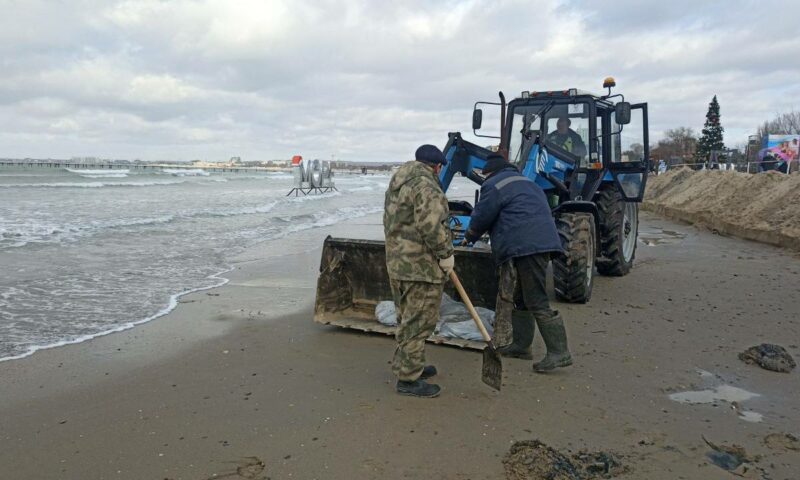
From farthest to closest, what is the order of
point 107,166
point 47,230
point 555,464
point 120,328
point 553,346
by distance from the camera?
point 107,166, point 47,230, point 120,328, point 553,346, point 555,464

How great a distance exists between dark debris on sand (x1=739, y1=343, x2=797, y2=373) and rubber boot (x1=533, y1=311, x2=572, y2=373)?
167 centimetres

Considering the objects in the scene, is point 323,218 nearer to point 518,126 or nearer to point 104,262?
point 104,262

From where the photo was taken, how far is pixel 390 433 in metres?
3.65

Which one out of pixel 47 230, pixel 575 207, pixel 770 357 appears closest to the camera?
pixel 770 357

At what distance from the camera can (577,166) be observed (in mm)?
7828

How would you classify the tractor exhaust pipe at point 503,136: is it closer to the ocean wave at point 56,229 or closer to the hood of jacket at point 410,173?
the hood of jacket at point 410,173

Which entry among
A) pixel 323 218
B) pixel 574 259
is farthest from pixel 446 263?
pixel 323 218

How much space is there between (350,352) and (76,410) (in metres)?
2.19

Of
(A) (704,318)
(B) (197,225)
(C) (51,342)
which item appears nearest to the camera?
(C) (51,342)

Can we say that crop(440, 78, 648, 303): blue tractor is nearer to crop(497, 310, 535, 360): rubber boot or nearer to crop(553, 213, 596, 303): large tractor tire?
crop(553, 213, 596, 303): large tractor tire

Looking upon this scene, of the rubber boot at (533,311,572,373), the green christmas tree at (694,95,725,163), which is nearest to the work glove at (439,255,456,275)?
the rubber boot at (533,311,572,373)

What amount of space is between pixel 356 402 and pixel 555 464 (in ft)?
4.84

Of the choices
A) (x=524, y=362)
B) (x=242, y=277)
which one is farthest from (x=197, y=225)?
(x=524, y=362)

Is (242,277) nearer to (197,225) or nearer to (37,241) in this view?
(37,241)
